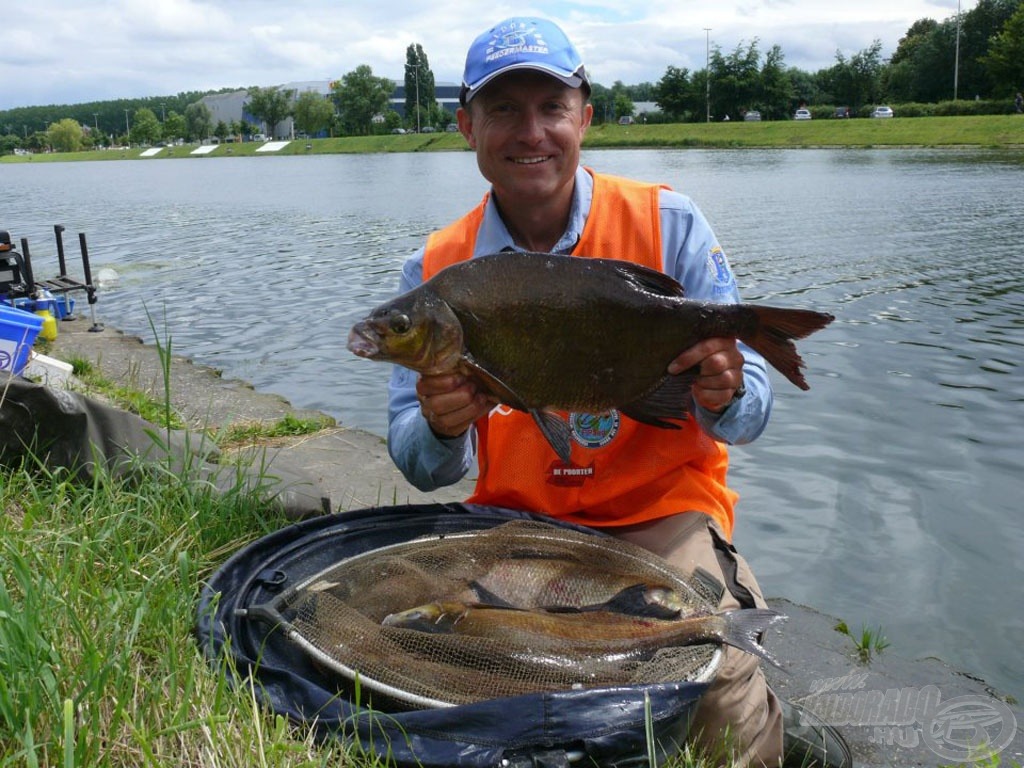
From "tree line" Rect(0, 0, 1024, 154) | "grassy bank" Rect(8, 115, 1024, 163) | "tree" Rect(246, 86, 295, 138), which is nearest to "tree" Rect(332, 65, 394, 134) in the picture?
"tree line" Rect(0, 0, 1024, 154)

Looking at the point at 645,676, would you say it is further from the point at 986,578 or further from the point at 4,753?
the point at 986,578

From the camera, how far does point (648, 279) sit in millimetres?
2883

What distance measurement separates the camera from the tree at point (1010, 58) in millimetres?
68938

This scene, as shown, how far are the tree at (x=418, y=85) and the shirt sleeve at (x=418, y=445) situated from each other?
12794 cm

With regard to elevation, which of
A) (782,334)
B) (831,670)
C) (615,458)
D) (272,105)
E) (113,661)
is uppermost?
(272,105)

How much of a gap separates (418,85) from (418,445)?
13349 centimetres

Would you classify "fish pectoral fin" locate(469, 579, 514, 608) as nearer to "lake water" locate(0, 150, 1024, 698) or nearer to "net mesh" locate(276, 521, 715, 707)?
"net mesh" locate(276, 521, 715, 707)

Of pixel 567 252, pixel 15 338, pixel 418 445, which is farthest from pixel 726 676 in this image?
pixel 15 338

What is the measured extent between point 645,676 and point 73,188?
56983 mm

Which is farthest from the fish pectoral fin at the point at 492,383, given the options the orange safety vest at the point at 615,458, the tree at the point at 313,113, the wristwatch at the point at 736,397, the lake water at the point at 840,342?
the tree at the point at 313,113

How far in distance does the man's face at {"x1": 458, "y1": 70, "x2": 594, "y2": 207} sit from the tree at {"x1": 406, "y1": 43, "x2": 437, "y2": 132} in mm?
127892

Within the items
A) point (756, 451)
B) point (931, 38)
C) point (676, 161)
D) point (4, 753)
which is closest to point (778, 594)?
point (756, 451)

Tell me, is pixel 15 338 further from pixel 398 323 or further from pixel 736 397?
pixel 736 397

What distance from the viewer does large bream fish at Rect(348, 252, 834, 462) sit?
276 centimetres
